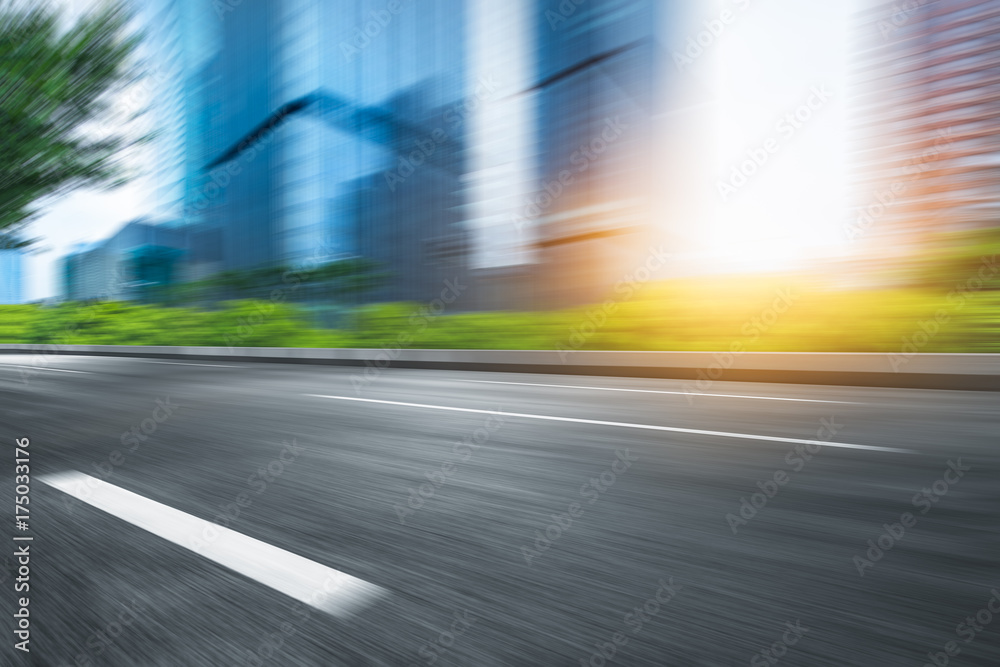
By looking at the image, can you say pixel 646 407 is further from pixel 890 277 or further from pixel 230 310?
pixel 230 310

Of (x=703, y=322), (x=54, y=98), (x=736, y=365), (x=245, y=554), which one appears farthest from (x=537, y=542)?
(x=54, y=98)

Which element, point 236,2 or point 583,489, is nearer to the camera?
point 583,489

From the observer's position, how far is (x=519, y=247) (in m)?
17.2

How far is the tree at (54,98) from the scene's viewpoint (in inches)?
551

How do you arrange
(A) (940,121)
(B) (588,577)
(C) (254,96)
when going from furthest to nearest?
1. (C) (254,96)
2. (A) (940,121)
3. (B) (588,577)

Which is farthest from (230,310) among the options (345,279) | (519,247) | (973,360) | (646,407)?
(973,360)

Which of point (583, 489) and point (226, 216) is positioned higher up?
point (226, 216)

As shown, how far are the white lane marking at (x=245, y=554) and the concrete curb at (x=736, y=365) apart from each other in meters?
6.76

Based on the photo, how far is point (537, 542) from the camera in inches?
102

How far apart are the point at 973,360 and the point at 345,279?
57.8ft

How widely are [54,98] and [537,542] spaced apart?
55.6ft

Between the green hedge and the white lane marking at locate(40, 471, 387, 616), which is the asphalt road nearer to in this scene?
the white lane marking at locate(40, 471, 387, 616)

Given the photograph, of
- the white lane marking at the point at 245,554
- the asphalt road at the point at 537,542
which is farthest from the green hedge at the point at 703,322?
the white lane marking at the point at 245,554

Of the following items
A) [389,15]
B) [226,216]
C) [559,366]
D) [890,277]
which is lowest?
[559,366]
